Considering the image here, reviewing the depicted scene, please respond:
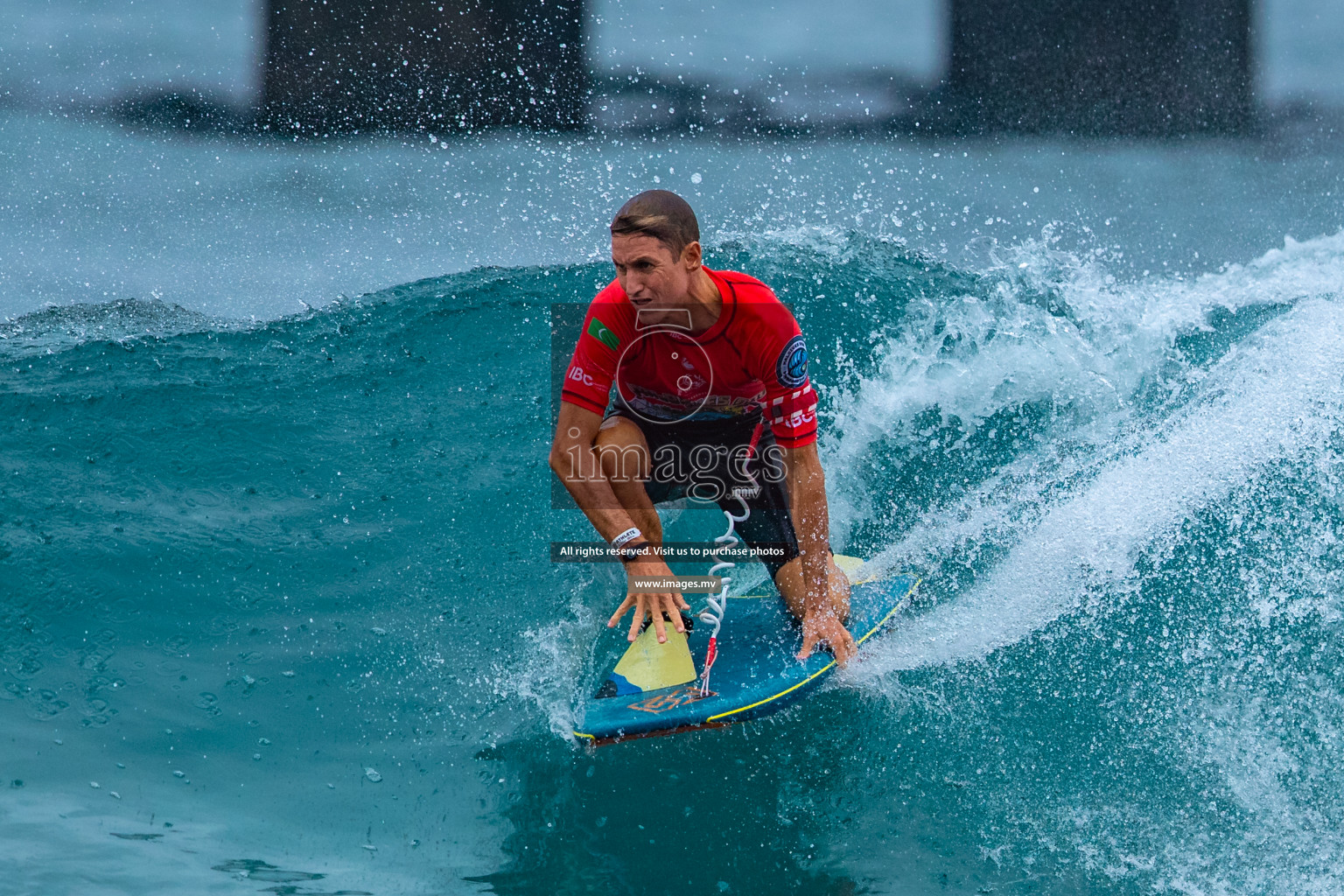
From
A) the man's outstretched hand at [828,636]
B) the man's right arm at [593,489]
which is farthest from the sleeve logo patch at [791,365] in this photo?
the man's outstretched hand at [828,636]

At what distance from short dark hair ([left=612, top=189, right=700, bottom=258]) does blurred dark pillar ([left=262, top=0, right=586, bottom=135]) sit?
683 centimetres

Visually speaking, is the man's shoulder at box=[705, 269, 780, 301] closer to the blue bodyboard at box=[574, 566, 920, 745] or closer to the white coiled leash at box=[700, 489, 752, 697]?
the white coiled leash at box=[700, 489, 752, 697]

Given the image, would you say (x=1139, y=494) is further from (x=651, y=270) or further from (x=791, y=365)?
(x=651, y=270)

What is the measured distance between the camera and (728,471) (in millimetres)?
4195

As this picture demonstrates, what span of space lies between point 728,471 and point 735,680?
86 centimetres

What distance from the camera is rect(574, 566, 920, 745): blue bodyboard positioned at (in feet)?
11.8

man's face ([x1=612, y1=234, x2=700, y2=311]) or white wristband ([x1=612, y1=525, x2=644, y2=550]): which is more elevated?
man's face ([x1=612, y1=234, x2=700, y2=311])

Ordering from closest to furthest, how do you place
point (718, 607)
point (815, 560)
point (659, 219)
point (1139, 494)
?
point (659, 219) < point (815, 560) < point (718, 607) < point (1139, 494)

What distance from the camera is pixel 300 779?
12.5ft

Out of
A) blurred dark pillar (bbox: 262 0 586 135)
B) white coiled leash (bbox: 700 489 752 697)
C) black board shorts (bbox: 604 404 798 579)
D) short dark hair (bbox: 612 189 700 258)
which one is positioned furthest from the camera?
blurred dark pillar (bbox: 262 0 586 135)

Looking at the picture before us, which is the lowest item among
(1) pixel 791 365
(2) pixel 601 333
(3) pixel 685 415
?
(3) pixel 685 415

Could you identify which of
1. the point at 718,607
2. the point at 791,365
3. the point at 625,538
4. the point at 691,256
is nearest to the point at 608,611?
the point at 718,607

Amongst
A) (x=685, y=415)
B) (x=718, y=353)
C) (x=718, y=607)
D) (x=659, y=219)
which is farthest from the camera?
(x=718, y=607)

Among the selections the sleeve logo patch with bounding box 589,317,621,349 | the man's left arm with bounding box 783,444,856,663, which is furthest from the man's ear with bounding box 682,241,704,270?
the man's left arm with bounding box 783,444,856,663
